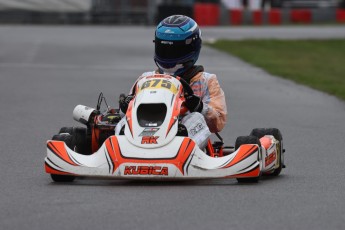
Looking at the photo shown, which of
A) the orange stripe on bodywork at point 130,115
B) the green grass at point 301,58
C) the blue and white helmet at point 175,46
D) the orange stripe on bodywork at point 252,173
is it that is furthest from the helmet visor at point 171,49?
the green grass at point 301,58

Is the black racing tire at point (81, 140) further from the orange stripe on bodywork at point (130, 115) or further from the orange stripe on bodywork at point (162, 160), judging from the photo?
the orange stripe on bodywork at point (162, 160)

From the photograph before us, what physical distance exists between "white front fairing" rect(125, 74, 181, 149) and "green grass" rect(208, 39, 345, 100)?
8661 millimetres

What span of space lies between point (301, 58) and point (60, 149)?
1785 centimetres

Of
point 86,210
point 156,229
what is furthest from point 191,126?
point 156,229

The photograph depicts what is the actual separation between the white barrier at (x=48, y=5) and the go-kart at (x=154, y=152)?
108 ft

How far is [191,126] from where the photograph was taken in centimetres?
830

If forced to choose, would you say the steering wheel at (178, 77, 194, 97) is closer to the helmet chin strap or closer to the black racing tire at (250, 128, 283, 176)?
the helmet chin strap

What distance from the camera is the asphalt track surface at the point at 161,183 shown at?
6512mm

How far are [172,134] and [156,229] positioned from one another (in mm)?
1845

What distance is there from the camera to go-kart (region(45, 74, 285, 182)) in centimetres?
774

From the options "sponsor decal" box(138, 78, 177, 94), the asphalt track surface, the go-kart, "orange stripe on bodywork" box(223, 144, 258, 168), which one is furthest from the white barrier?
"orange stripe on bodywork" box(223, 144, 258, 168)

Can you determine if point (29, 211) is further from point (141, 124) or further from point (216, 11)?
point (216, 11)

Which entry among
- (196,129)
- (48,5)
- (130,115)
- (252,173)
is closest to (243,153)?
(252,173)

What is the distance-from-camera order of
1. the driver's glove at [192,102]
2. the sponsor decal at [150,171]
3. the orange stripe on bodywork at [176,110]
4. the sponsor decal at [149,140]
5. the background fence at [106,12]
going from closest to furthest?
the sponsor decal at [150,171] → the sponsor decal at [149,140] → the orange stripe on bodywork at [176,110] → the driver's glove at [192,102] → the background fence at [106,12]
